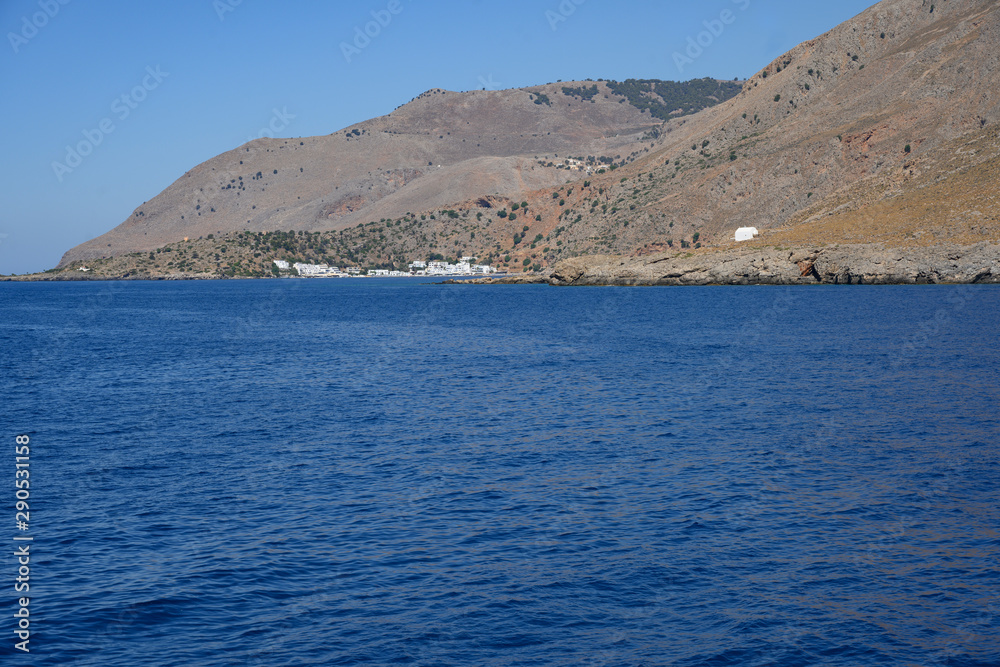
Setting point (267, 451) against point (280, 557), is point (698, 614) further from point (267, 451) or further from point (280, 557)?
point (267, 451)

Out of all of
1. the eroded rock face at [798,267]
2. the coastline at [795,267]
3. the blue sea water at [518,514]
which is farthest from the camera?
the coastline at [795,267]

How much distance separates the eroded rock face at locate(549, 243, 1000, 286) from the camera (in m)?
117

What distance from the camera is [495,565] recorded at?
1947 cm

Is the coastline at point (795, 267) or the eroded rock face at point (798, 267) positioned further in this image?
the coastline at point (795, 267)

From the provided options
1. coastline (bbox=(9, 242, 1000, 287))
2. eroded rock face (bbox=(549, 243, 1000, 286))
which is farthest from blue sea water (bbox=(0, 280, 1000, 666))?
coastline (bbox=(9, 242, 1000, 287))

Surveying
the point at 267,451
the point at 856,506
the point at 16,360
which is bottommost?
the point at 856,506

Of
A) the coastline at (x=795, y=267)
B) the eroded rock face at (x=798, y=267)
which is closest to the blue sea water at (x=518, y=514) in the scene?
the eroded rock face at (x=798, y=267)

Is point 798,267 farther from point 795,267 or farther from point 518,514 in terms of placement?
point 518,514

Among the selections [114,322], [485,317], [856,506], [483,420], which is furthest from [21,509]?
[114,322]

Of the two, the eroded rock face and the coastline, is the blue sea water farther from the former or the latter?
the coastline

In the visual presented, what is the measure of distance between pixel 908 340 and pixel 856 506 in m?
41.7

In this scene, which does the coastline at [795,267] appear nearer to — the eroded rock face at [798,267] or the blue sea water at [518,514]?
the eroded rock face at [798,267]

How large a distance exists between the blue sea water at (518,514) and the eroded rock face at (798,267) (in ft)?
235

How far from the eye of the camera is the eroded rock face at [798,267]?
117125mm
